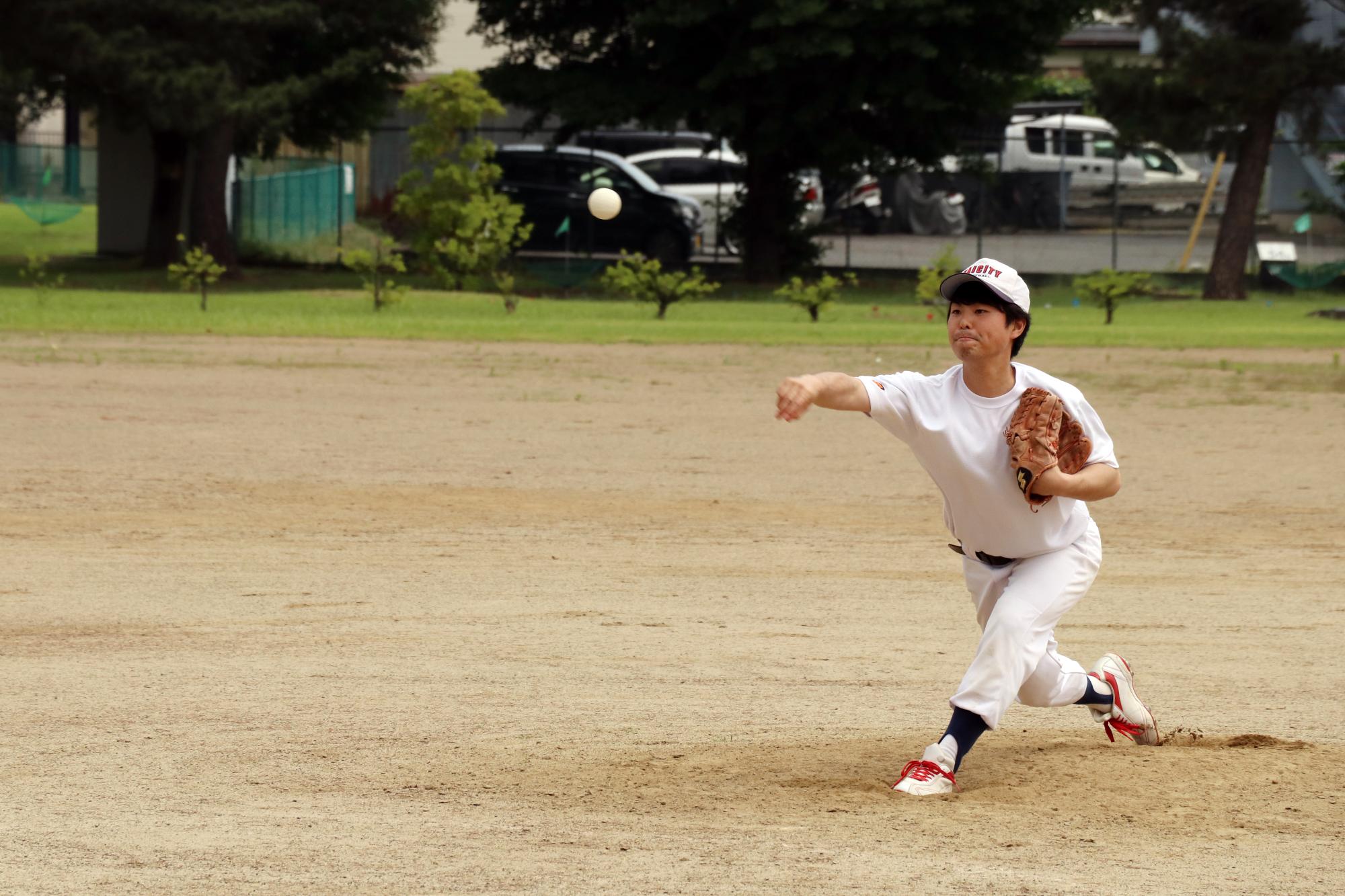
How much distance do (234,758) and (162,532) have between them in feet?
14.7

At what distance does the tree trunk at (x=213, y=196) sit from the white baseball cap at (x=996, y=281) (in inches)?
1026

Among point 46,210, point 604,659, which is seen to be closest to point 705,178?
point 46,210

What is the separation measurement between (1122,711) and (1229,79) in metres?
23.3

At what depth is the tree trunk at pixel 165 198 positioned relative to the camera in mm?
31812

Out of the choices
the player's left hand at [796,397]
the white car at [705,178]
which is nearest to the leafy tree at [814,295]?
the white car at [705,178]

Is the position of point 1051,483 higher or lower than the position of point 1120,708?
higher

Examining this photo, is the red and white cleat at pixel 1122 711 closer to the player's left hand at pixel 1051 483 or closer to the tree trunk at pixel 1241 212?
the player's left hand at pixel 1051 483

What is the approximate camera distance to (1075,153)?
125 feet

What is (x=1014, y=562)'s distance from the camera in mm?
4996

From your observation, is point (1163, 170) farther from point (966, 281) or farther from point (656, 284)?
point (966, 281)

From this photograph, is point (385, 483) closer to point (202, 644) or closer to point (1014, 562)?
point (202, 644)

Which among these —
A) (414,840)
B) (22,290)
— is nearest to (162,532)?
(414,840)

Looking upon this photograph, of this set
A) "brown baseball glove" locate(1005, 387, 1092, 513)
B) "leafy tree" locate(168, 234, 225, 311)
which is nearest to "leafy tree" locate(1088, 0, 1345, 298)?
"leafy tree" locate(168, 234, 225, 311)

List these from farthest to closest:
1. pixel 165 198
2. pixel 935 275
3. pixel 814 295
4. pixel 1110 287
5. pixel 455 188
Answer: pixel 165 198 < pixel 455 188 < pixel 1110 287 < pixel 935 275 < pixel 814 295
